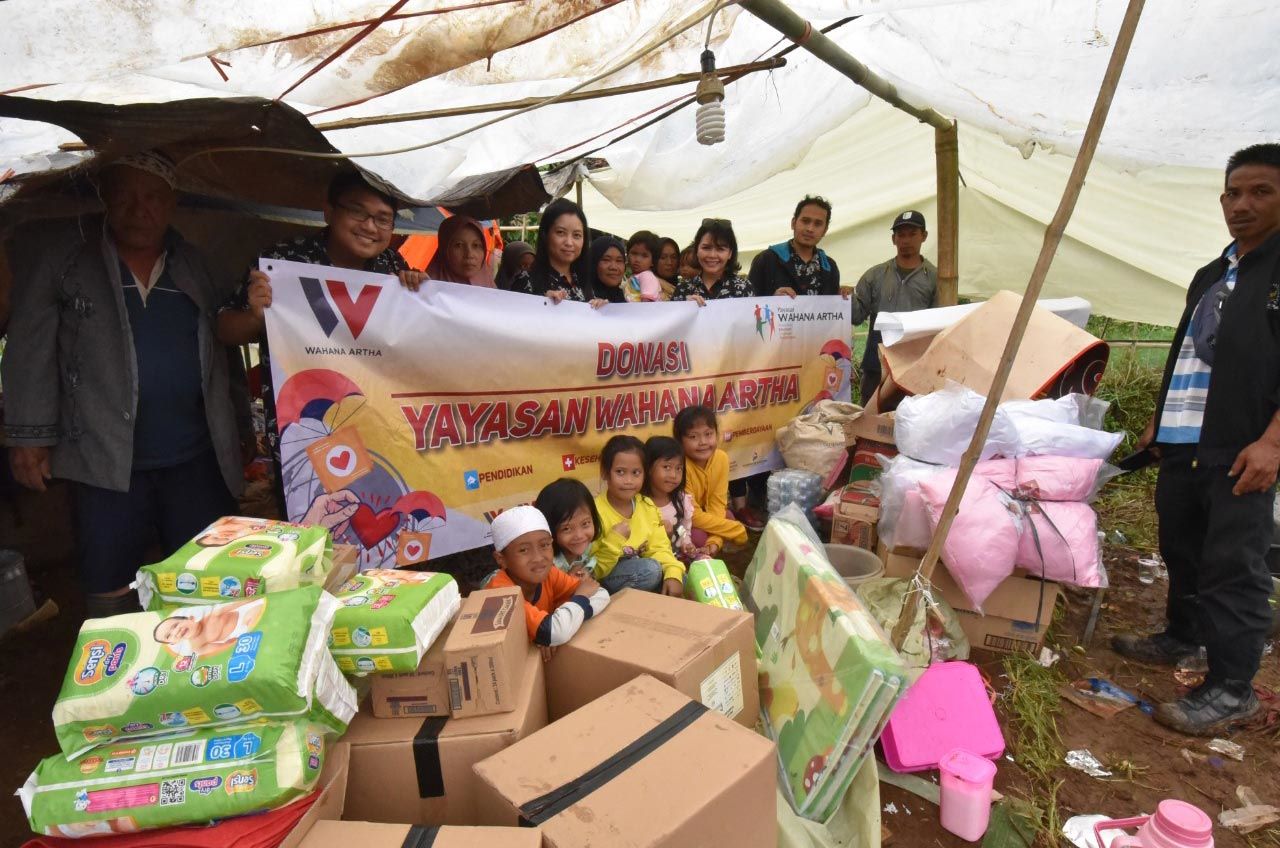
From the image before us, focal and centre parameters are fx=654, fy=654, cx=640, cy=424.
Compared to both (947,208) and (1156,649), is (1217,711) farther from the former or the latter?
(947,208)

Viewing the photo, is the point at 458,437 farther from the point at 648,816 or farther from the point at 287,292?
the point at 648,816

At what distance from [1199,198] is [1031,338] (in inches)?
95.6

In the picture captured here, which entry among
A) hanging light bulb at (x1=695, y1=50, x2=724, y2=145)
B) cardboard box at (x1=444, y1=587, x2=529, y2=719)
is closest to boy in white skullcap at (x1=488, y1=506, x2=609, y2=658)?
cardboard box at (x1=444, y1=587, x2=529, y2=719)

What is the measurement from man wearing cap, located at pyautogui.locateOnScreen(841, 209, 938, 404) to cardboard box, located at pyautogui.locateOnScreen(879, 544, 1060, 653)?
247cm

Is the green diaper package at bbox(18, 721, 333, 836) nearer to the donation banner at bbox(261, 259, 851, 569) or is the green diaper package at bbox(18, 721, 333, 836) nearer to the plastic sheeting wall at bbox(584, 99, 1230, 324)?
the donation banner at bbox(261, 259, 851, 569)

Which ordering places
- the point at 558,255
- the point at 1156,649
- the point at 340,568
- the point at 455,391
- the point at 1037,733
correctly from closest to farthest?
the point at 340,568, the point at 1037,733, the point at 1156,649, the point at 455,391, the point at 558,255

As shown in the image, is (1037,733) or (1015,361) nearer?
(1037,733)

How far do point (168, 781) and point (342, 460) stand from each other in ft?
4.97

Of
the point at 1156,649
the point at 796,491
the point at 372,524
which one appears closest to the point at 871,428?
the point at 796,491

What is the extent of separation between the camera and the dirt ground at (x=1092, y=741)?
204 cm

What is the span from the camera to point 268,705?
130cm

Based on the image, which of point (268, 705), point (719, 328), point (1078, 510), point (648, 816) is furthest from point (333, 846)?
point (719, 328)

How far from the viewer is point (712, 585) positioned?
257 cm

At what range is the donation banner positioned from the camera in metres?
2.56
